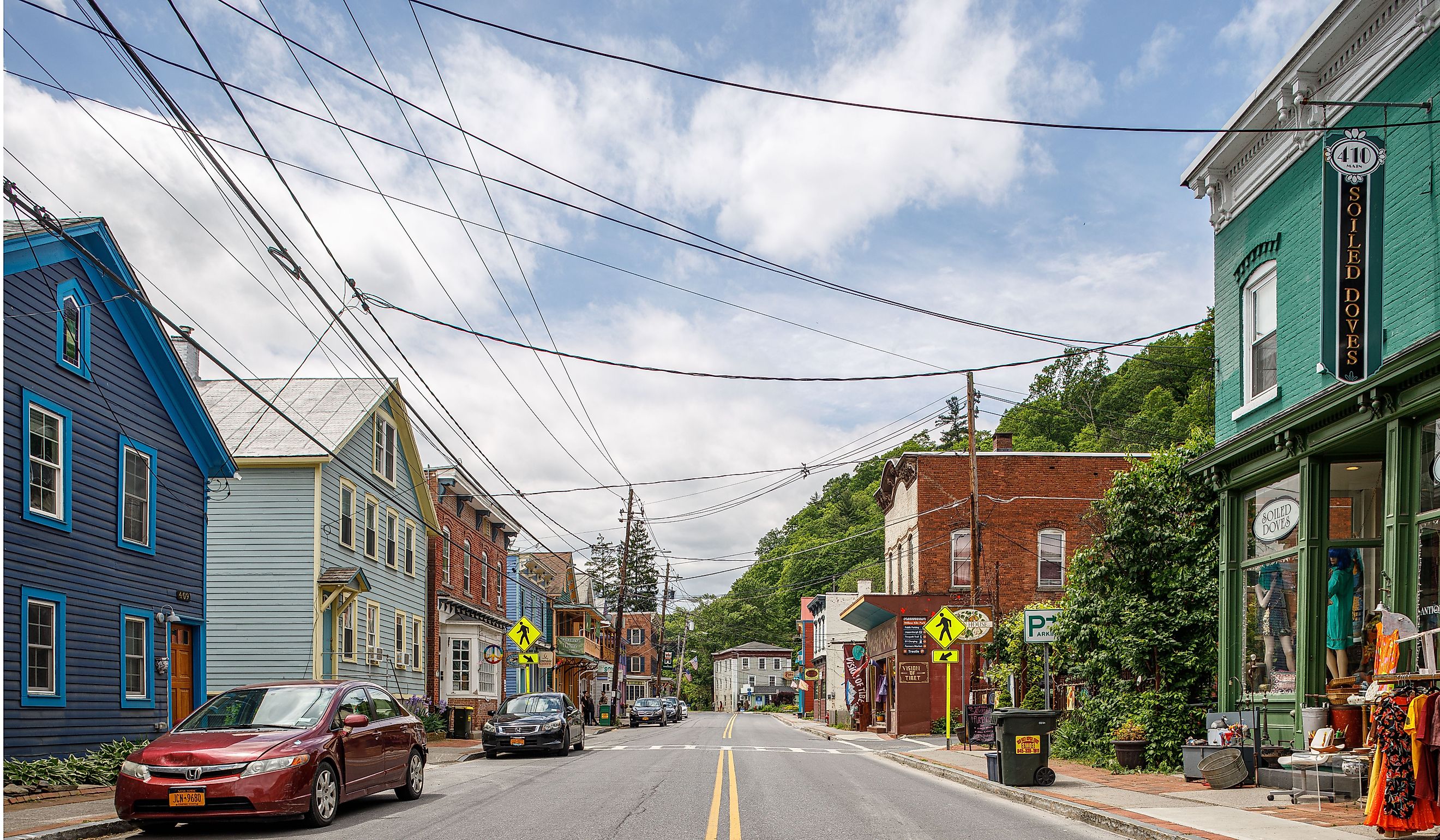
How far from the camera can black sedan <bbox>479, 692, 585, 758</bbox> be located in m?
25.5

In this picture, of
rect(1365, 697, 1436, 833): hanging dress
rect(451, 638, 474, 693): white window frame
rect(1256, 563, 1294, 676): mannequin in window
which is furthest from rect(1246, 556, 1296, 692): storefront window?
rect(451, 638, 474, 693): white window frame

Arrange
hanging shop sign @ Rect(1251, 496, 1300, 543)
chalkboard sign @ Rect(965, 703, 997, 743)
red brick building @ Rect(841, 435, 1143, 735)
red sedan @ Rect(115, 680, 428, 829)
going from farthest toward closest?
red brick building @ Rect(841, 435, 1143, 735)
chalkboard sign @ Rect(965, 703, 997, 743)
hanging shop sign @ Rect(1251, 496, 1300, 543)
red sedan @ Rect(115, 680, 428, 829)

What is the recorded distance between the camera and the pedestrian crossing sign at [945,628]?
25688mm

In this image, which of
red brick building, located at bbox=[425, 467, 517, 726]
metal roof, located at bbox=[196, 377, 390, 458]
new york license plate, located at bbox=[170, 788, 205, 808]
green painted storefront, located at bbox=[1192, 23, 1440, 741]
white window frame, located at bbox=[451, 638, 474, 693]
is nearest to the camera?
new york license plate, located at bbox=[170, 788, 205, 808]

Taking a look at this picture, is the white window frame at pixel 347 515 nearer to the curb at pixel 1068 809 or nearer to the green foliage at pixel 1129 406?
the curb at pixel 1068 809

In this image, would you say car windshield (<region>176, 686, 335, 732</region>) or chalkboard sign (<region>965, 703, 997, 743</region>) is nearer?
car windshield (<region>176, 686, 335, 732</region>)

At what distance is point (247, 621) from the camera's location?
88.3 feet

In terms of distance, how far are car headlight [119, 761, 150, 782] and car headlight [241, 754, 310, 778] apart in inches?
35.1

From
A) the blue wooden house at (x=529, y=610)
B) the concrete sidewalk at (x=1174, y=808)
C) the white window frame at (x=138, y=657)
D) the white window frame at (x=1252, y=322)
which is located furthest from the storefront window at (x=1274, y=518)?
the blue wooden house at (x=529, y=610)

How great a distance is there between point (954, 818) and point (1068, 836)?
1.80 meters

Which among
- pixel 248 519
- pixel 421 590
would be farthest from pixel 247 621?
pixel 421 590

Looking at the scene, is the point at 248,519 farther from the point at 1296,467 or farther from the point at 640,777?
the point at 1296,467

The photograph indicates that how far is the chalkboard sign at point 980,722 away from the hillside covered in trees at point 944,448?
22.1 feet

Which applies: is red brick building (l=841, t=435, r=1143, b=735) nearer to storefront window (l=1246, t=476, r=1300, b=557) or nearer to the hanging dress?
storefront window (l=1246, t=476, r=1300, b=557)
